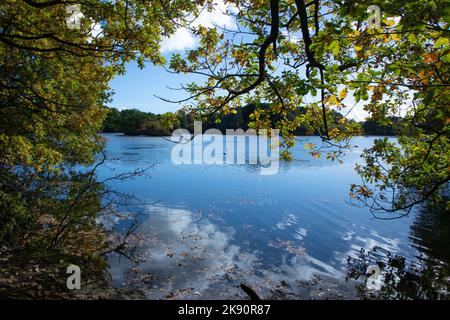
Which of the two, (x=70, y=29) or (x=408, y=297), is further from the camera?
(x=408, y=297)

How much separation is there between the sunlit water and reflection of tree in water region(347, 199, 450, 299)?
2.36ft

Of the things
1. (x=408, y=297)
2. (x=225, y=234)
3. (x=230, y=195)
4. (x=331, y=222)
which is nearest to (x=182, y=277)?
(x=225, y=234)

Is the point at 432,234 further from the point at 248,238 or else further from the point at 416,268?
the point at 248,238

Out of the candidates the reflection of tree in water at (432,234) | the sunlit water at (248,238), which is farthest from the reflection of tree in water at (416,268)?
the sunlit water at (248,238)

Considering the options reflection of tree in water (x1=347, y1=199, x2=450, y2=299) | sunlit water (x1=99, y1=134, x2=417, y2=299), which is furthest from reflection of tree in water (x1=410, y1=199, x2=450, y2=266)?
sunlit water (x1=99, y1=134, x2=417, y2=299)

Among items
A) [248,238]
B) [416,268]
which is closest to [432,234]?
[416,268]

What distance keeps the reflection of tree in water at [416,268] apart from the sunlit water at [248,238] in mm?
721

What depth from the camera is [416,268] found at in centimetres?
1458

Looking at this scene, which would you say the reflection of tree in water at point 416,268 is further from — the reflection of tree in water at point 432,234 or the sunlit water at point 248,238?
the sunlit water at point 248,238

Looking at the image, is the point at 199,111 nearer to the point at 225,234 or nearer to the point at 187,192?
the point at 225,234

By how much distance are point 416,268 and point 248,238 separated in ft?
29.9

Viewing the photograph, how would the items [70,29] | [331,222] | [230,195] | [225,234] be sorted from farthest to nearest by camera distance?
[230,195] < [331,222] < [225,234] < [70,29]
